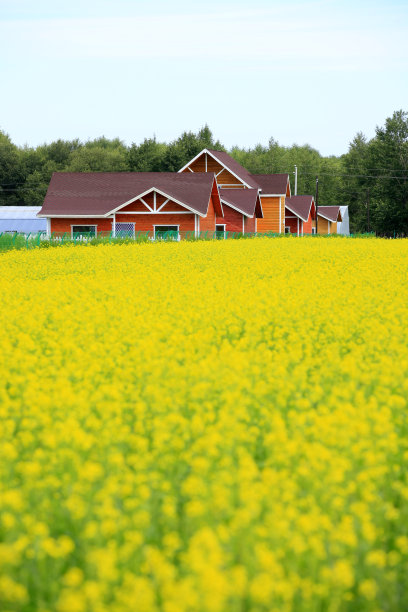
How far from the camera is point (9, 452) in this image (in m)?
4.79

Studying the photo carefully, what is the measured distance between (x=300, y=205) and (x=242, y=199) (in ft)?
56.4

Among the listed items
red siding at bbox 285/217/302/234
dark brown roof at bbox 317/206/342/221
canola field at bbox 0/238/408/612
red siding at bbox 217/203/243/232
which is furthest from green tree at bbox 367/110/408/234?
canola field at bbox 0/238/408/612

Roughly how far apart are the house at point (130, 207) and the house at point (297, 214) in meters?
20.3

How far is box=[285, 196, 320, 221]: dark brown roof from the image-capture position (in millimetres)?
62825

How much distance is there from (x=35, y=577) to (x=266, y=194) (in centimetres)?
5525

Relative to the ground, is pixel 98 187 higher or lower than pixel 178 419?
higher

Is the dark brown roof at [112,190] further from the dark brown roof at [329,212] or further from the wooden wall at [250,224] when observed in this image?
the dark brown roof at [329,212]

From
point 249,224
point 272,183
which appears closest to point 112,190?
point 249,224

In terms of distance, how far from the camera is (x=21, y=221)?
63.4 m

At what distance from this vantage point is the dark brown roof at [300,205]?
62.8 metres

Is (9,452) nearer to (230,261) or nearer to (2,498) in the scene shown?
(2,498)

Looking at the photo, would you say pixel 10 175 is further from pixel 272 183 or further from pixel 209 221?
pixel 209 221

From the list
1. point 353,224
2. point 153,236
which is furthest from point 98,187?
point 353,224

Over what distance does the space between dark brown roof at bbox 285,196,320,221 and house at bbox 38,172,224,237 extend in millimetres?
19824
